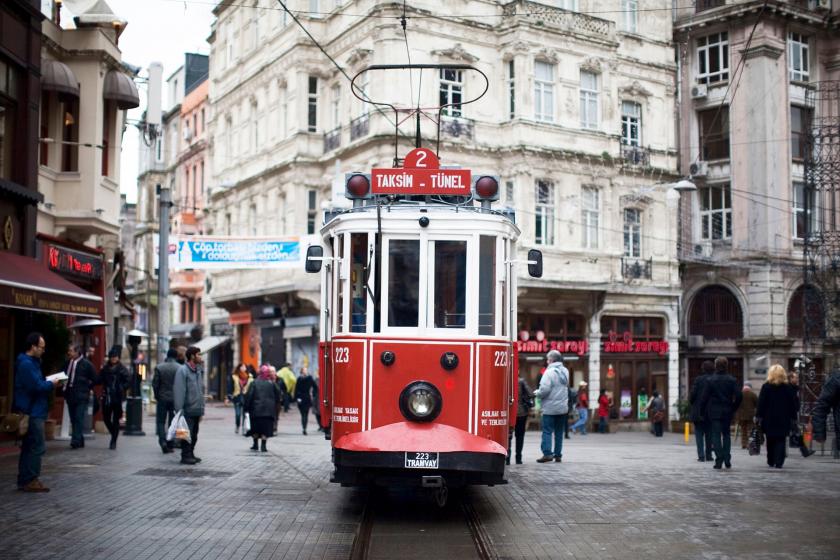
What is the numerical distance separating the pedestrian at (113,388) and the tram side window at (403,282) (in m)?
9.89

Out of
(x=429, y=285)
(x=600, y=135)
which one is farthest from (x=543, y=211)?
(x=429, y=285)

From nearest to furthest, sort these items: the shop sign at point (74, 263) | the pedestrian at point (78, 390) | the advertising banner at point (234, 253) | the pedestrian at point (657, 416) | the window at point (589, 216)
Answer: the pedestrian at point (78, 390), the shop sign at point (74, 263), the advertising banner at point (234, 253), the pedestrian at point (657, 416), the window at point (589, 216)

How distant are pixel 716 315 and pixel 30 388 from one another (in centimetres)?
3409

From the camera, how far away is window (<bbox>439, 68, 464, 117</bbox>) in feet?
115

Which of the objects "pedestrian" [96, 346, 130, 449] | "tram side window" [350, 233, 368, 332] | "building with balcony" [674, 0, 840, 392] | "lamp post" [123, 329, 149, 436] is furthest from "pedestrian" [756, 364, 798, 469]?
"building with balcony" [674, 0, 840, 392]

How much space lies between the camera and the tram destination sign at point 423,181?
11375mm

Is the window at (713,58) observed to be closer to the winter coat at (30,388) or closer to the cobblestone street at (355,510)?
the cobblestone street at (355,510)

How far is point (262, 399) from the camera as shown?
19141 millimetres

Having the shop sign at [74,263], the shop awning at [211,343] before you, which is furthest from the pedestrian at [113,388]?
the shop awning at [211,343]

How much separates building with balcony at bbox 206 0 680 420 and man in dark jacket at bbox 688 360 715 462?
54.9ft

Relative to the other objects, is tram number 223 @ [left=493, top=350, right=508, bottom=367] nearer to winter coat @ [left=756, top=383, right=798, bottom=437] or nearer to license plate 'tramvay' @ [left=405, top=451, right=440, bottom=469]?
license plate 'tramvay' @ [left=405, top=451, right=440, bottom=469]

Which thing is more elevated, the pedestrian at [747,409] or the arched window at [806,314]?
the arched window at [806,314]

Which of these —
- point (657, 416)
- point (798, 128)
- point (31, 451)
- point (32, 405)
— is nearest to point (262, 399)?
point (31, 451)

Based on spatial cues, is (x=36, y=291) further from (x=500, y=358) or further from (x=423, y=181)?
(x=500, y=358)
